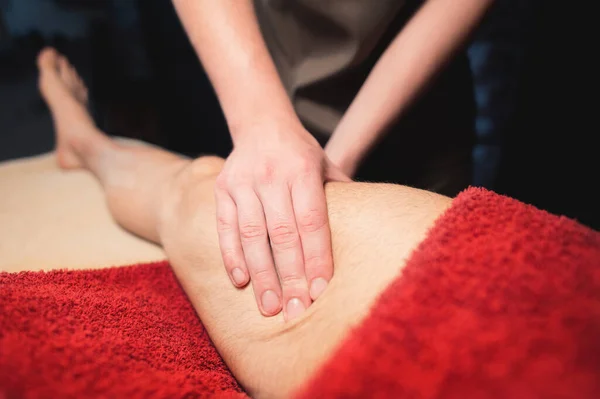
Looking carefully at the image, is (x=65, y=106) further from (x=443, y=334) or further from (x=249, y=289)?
(x=443, y=334)

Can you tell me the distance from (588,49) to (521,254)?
36.5 inches

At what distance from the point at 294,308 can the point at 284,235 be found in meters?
0.08

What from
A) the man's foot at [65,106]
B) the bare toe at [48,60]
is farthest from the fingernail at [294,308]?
the bare toe at [48,60]

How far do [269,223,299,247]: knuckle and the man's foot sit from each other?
30.0 inches

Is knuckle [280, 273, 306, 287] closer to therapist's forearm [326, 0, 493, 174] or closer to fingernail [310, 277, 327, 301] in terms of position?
fingernail [310, 277, 327, 301]

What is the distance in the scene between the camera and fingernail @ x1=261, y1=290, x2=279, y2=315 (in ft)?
1.53

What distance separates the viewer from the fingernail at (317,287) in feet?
1.46

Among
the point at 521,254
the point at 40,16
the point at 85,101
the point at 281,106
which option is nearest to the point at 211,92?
the point at 85,101

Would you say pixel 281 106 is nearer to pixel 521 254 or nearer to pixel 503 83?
pixel 521 254

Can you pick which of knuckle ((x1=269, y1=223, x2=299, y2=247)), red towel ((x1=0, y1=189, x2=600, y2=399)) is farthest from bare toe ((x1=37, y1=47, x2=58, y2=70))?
knuckle ((x1=269, y1=223, x2=299, y2=247))

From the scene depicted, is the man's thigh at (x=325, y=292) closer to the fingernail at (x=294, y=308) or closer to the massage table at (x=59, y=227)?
the fingernail at (x=294, y=308)

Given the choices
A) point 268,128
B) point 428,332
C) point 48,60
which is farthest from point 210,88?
point 428,332

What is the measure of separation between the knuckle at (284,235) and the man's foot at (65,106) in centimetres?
76

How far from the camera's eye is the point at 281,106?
0.59m
